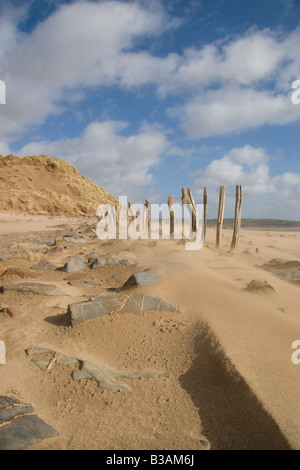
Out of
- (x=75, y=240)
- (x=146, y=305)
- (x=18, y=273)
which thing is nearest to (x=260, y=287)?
(x=146, y=305)

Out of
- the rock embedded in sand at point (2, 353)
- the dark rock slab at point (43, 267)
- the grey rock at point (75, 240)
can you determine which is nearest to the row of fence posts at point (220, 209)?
the grey rock at point (75, 240)

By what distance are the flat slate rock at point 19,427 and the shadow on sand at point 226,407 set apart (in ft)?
4.47

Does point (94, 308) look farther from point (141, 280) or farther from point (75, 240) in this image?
point (75, 240)

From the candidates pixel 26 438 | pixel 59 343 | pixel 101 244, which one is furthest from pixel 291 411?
pixel 101 244

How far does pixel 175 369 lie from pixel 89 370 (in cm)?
99

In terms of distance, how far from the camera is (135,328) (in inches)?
163

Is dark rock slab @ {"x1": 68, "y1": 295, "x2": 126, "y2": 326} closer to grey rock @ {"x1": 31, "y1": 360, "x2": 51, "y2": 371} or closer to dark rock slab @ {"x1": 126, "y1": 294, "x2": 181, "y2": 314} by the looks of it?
dark rock slab @ {"x1": 126, "y1": 294, "x2": 181, "y2": 314}

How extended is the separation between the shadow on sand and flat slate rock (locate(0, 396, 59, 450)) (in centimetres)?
136

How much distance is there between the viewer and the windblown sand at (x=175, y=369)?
8.03ft

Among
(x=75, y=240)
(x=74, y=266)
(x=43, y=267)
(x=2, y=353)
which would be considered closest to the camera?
(x=2, y=353)

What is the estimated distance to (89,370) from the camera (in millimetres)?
3229

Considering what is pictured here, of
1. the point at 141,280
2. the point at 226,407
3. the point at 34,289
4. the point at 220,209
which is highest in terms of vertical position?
the point at 220,209
